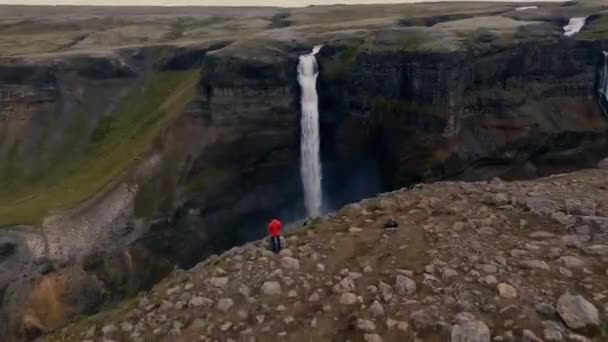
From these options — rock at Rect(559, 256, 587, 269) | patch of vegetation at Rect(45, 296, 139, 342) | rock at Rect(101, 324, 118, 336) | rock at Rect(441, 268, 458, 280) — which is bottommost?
patch of vegetation at Rect(45, 296, 139, 342)

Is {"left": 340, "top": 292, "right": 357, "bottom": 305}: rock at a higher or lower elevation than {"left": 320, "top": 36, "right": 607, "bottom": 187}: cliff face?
higher

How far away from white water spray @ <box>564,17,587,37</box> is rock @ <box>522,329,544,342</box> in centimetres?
6467

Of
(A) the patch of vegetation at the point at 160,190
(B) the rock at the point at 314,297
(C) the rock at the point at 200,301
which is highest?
(B) the rock at the point at 314,297

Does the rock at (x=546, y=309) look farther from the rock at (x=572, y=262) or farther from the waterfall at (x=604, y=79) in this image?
the waterfall at (x=604, y=79)

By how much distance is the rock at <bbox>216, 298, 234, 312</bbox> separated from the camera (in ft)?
43.5

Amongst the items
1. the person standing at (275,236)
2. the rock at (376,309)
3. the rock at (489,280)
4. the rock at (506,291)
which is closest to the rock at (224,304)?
the person standing at (275,236)

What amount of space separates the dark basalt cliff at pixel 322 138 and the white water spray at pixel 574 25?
605 inches

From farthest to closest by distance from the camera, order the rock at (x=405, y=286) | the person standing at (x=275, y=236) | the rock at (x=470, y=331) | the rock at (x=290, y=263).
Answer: the person standing at (x=275, y=236) → the rock at (x=290, y=263) → the rock at (x=405, y=286) → the rock at (x=470, y=331)

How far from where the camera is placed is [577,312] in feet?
37.5

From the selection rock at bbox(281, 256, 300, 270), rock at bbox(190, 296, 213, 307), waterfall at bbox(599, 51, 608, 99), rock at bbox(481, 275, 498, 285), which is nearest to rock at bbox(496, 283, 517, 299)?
rock at bbox(481, 275, 498, 285)

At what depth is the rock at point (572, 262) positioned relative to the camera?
1303 cm

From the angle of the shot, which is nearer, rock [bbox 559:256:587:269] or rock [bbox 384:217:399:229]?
rock [bbox 559:256:587:269]

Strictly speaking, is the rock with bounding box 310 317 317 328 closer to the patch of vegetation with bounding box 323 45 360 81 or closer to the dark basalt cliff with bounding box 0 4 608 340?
the dark basalt cliff with bounding box 0 4 608 340

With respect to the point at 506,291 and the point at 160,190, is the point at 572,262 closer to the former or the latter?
the point at 506,291
